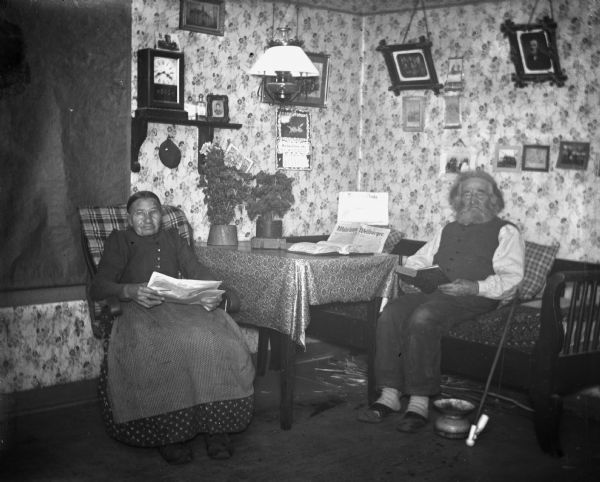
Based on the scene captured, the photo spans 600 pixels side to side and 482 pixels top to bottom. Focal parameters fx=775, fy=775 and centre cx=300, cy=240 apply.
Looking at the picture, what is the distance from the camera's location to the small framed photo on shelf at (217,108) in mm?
5125

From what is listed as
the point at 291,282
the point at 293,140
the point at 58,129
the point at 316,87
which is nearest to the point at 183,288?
the point at 291,282

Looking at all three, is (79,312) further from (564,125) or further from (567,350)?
(564,125)

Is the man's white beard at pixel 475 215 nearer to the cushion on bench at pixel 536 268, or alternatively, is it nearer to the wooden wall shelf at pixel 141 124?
the cushion on bench at pixel 536 268

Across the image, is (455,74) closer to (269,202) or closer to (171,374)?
(269,202)

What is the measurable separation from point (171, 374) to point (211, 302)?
18.2 inches

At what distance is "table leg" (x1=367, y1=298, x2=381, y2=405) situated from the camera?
4.47 m

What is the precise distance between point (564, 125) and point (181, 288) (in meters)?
2.72

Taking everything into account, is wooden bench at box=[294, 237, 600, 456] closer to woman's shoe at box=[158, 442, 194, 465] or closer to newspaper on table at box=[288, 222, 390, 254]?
newspaper on table at box=[288, 222, 390, 254]

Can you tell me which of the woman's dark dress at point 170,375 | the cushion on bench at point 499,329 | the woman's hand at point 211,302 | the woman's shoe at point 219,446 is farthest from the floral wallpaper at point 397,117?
the woman's shoe at point 219,446

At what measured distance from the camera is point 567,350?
3852 mm

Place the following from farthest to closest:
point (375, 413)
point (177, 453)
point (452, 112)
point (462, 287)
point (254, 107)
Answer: point (452, 112)
point (254, 107)
point (462, 287)
point (375, 413)
point (177, 453)

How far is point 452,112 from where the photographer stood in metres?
5.55

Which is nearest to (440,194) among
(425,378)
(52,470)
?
(425,378)

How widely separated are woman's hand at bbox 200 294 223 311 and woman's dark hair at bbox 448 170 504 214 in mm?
1741
